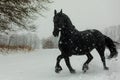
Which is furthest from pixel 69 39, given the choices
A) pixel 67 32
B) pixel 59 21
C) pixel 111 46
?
pixel 111 46

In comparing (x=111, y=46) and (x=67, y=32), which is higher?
(x=67, y=32)

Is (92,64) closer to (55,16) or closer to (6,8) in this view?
(55,16)

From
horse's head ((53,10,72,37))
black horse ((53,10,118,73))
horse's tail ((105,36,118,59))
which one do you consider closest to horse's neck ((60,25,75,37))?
black horse ((53,10,118,73))

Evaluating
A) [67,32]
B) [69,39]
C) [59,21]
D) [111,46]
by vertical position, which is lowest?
[111,46]

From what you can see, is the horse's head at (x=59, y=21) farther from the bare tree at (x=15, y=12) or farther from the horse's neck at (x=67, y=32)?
the bare tree at (x=15, y=12)

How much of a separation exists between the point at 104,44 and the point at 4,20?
7236 millimetres

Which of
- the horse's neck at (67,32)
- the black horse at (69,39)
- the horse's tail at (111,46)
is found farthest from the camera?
the horse's tail at (111,46)

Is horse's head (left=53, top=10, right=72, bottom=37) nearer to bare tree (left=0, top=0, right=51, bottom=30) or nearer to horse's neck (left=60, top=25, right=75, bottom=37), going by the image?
horse's neck (left=60, top=25, right=75, bottom=37)

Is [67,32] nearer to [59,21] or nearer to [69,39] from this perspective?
[69,39]

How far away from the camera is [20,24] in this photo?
17.9 meters

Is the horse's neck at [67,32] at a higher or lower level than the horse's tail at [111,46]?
higher

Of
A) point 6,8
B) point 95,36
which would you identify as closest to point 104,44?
point 95,36

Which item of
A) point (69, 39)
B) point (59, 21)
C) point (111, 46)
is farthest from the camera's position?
point (111, 46)

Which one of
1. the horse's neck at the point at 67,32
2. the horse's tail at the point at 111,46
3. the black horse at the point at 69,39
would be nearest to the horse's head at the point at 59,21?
the black horse at the point at 69,39
